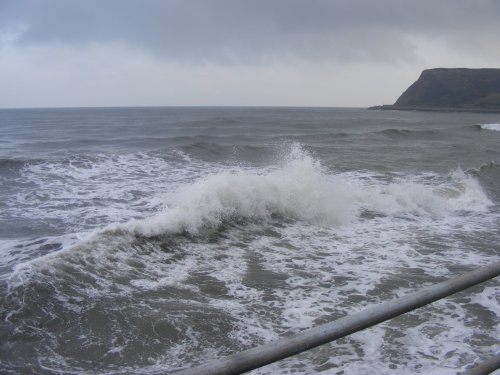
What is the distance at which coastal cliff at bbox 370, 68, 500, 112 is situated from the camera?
11800 centimetres

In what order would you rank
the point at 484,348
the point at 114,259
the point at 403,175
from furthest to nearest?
the point at 403,175 → the point at 114,259 → the point at 484,348

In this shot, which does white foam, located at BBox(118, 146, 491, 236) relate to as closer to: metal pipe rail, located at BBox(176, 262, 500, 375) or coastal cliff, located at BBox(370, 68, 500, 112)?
metal pipe rail, located at BBox(176, 262, 500, 375)

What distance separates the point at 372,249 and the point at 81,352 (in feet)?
17.0

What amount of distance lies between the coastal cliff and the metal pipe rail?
120674 mm

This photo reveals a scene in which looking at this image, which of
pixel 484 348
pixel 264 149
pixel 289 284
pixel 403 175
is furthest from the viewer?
pixel 264 149

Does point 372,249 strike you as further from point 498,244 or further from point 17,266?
point 17,266

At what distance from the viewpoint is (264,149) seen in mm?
23891

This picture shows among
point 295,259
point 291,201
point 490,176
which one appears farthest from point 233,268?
point 490,176

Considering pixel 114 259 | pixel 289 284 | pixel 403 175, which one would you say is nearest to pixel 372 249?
pixel 289 284

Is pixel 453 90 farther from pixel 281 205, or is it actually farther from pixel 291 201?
pixel 281 205

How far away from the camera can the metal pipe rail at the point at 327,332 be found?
104 centimetres

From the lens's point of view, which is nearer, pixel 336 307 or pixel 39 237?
pixel 336 307

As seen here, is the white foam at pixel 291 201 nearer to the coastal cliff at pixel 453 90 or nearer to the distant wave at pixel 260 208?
the distant wave at pixel 260 208

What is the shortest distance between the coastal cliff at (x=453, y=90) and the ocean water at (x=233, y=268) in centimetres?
11266
